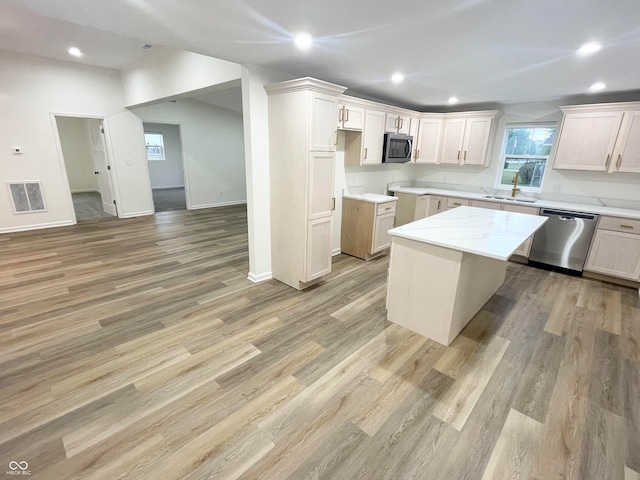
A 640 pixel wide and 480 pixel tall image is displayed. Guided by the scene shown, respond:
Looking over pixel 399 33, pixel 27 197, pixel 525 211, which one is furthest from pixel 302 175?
pixel 27 197

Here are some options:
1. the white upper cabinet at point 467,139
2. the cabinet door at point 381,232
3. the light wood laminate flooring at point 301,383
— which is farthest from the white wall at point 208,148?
the white upper cabinet at point 467,139

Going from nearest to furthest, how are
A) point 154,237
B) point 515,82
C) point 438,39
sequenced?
point 438,39
point 515,82
point 154,237

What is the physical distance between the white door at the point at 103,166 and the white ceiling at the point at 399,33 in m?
2.62

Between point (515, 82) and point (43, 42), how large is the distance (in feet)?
20.7

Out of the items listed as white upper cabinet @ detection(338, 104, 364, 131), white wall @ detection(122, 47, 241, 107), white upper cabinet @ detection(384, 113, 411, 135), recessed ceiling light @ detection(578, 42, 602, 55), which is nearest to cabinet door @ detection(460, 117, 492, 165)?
white upper cabinet @ detection(384, 113, 411, 135)

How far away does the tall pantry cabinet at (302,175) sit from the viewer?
2.88 metres

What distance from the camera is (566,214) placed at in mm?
3889

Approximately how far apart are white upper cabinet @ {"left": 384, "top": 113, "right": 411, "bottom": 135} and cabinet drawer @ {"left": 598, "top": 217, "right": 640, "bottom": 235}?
2872 mm

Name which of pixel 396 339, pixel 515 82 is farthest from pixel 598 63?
pixel 396 339

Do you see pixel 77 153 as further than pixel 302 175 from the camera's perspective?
Yes

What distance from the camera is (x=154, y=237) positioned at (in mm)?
5199

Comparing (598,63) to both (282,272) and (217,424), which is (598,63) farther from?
(217,424)

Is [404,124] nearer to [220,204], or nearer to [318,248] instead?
[318,248]

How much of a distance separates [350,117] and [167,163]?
375 inches
